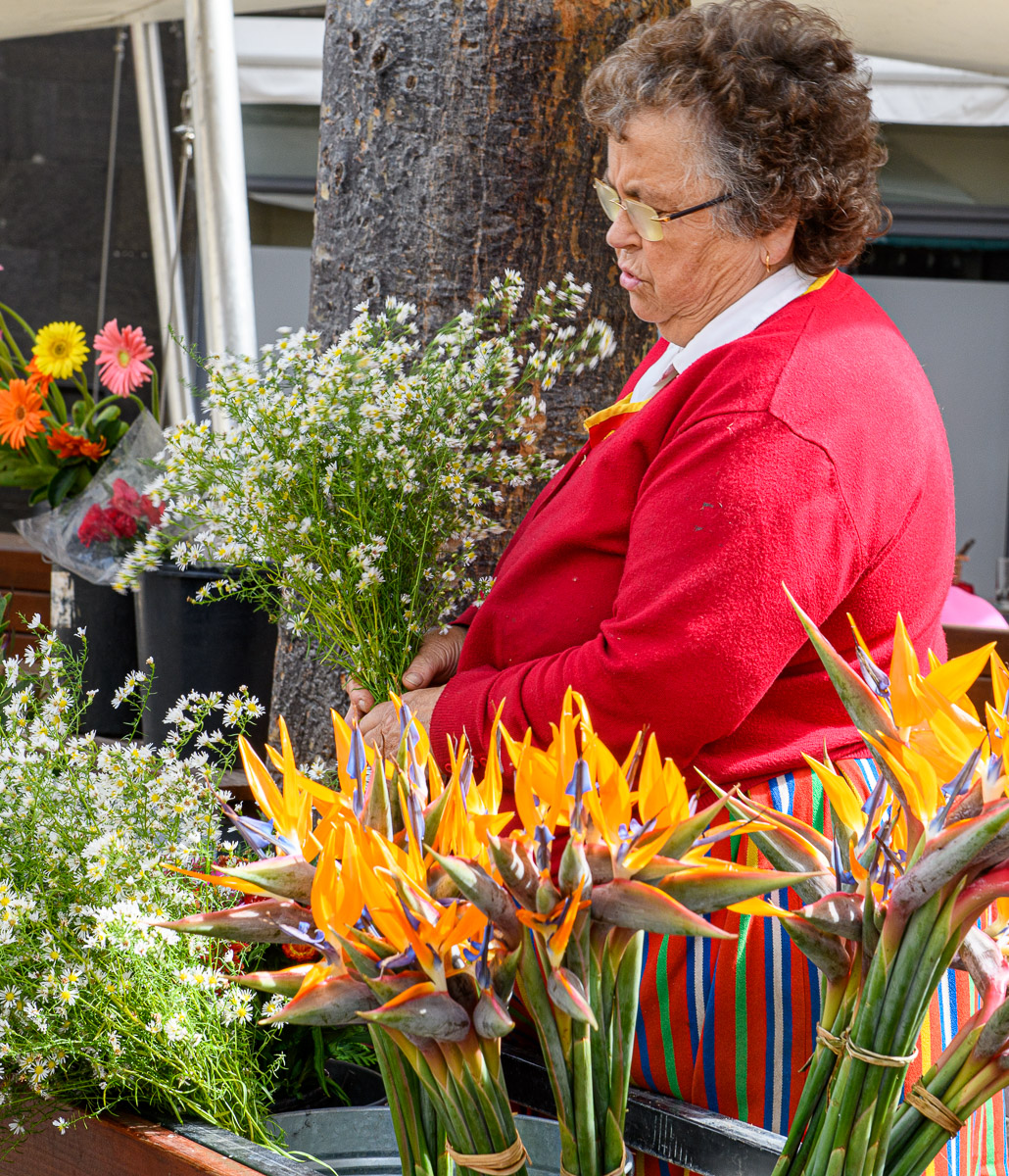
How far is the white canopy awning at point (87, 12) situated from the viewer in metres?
4.39

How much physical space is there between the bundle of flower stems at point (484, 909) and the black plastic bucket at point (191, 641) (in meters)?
1.97

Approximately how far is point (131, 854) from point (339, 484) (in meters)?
0.50

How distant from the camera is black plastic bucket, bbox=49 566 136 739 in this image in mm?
3010

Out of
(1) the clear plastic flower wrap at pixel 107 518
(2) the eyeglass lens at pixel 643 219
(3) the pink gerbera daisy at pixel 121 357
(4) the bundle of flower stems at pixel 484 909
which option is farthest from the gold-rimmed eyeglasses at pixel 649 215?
(3) the pink gerbera daisy at pixel 121 357

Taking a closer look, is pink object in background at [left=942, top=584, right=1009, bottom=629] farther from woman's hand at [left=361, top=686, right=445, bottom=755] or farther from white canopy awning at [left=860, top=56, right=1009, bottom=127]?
woman's hand at [left=361, top=686, right=445, bottom=755]

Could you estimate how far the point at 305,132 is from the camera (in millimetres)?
7004

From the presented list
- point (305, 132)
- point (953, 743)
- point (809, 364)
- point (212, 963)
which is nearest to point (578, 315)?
point (809, 364)

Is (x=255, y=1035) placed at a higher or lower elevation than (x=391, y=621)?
lower

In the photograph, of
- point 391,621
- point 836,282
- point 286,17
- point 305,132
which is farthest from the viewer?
point 305,132

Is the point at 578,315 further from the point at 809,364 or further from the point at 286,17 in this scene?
the point at 286,17

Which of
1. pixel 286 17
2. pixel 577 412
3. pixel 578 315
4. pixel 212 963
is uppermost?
pixel 286 17

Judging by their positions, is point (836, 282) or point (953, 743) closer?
point (953, 743)

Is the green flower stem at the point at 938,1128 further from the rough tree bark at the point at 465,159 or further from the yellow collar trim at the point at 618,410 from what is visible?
the rough tree bark at the point at 465,159

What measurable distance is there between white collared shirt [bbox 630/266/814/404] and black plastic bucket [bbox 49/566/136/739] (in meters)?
1.94
